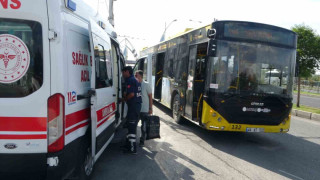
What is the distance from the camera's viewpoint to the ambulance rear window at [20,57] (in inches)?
115

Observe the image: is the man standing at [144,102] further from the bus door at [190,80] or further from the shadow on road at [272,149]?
the bus door at [190,80]

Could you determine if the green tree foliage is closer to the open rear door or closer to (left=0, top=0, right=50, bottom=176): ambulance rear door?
the open rear door

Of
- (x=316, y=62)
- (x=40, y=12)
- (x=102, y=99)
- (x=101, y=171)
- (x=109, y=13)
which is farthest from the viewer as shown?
(x=109, y=13)

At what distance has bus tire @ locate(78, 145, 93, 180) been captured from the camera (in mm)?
3828

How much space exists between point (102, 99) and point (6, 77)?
1747 mm

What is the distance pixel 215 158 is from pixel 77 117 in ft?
11.3

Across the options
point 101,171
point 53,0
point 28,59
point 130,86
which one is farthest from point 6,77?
point 130,86

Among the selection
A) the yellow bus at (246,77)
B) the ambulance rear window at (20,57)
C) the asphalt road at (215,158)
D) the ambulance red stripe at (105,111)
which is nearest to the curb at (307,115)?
the asphalt road at (215,158)

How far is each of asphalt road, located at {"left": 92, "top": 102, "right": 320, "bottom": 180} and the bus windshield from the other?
1434mm

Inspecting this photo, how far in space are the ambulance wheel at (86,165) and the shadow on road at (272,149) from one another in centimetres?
339

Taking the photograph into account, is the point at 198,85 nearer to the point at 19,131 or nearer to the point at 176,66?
the point at 176,66

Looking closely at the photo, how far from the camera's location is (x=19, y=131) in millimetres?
2941

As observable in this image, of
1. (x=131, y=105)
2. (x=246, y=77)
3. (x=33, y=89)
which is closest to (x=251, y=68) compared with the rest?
(x=246, y=77)

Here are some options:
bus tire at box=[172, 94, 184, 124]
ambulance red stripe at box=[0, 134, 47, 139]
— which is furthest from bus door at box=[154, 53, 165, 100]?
ambulance red stripe at box=[0, 134, 47, 139]
